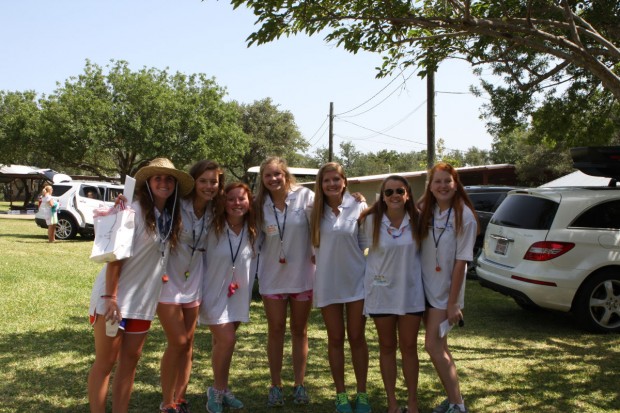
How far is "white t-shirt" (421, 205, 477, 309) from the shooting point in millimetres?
3986

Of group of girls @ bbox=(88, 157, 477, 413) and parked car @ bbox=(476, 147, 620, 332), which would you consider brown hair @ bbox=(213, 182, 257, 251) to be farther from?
parked car @ bbox=(476, 147, 620, 332)

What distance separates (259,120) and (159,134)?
20.9 m

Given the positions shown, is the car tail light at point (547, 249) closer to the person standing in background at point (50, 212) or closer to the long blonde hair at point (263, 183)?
the long blonde hair at point (263, 183)

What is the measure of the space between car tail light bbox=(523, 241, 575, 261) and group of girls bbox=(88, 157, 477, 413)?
3.11 metres

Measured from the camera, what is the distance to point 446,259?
13.2 feet

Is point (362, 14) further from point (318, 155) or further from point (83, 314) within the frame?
point (318, 155)

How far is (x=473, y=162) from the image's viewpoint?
251 ft

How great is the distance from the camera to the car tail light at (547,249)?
6750 millimetres

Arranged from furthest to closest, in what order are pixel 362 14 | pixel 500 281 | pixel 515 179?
1. pixel 515 179
2. pixel 500 281
3. pixel 362 14

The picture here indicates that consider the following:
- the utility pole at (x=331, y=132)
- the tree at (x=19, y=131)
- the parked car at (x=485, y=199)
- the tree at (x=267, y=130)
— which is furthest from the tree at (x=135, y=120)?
the parked car at (x=485, y=199)

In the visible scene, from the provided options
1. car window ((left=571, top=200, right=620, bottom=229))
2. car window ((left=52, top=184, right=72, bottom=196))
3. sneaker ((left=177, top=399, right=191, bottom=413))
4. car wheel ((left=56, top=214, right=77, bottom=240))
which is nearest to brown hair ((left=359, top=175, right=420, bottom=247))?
sneaker ((left=177, top=399, right=191, bottom=413))

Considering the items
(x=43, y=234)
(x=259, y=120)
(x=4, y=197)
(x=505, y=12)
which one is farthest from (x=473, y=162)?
(x=505, y=12)

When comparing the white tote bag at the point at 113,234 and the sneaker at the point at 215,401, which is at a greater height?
the white tote bag at the point at 113,234

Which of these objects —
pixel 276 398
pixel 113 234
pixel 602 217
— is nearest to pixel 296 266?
pixel 276 398
